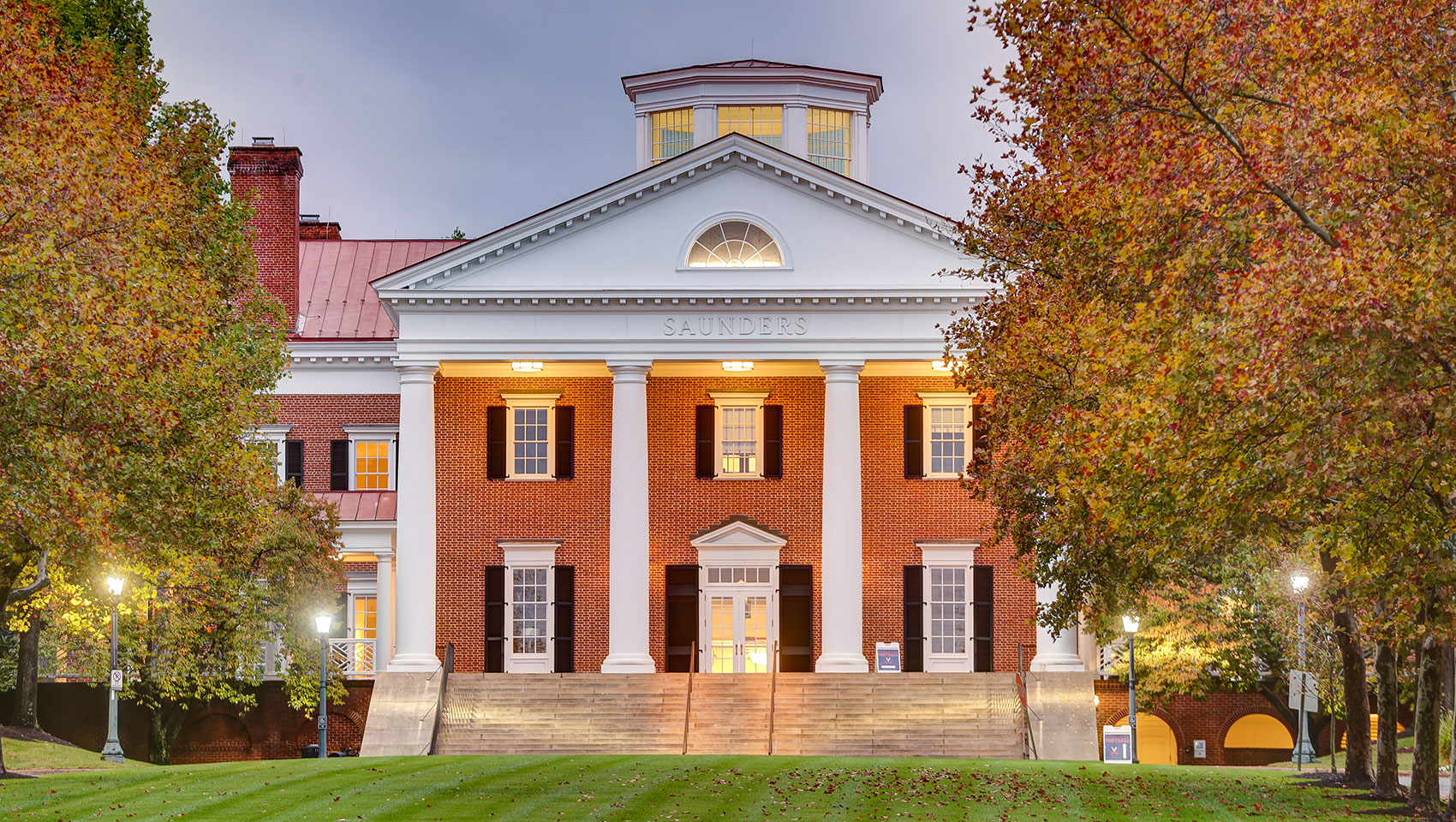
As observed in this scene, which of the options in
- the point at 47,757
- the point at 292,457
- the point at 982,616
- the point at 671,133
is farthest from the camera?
the point at 671,133

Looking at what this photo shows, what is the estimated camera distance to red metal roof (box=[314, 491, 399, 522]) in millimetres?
43438

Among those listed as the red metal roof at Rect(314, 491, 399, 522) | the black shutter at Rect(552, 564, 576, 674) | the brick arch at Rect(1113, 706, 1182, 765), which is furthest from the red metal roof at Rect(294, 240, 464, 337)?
the brick arch at Rect(1113, 706, 1182, 765)

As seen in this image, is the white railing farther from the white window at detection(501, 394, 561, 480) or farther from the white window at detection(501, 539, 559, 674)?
the white window at detection(501, 394, 561, 480)

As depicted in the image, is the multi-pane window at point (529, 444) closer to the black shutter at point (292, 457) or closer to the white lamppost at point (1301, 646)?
the black shutter at point (292, 457)

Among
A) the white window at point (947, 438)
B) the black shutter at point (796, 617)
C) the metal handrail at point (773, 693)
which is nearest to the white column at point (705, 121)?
the white window at point (947, 438)

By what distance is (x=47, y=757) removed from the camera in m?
31.6

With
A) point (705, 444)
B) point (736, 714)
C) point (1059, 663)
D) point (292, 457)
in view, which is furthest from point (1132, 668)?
point (292, 457)

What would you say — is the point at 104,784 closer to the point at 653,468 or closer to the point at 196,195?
the point at 196,195

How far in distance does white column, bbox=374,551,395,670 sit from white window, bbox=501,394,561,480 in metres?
4.89

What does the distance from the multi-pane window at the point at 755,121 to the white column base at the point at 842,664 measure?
16502 mm

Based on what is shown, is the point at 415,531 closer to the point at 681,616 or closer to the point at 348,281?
the point at 681,616

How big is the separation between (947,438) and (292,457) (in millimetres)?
18586

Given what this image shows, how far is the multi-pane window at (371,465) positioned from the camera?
4456 cm

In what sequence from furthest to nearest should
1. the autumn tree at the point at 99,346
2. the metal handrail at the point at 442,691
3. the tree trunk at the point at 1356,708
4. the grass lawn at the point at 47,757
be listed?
the metal handrail at the point at 442,691 → the grass lawn at the point at 47,757 → the tree trunk at the point at 1356,708 → the autumn tree at the point at 99,346
